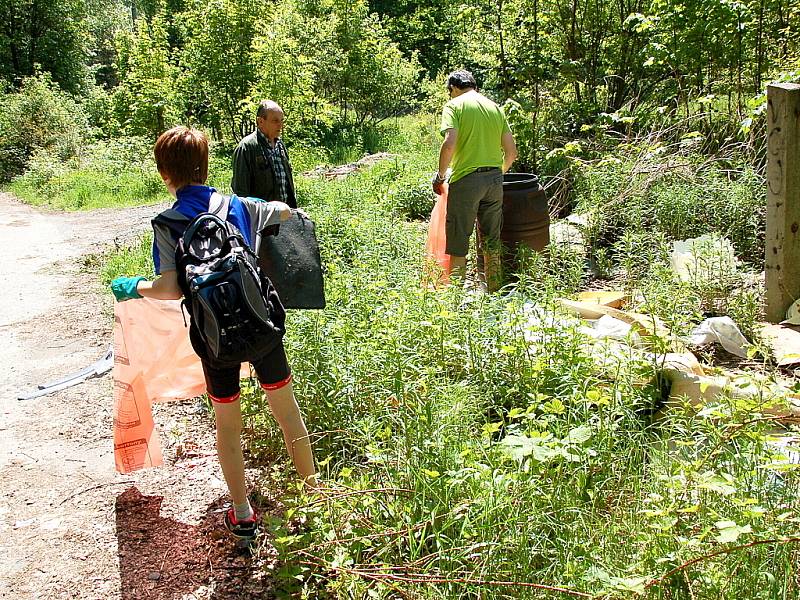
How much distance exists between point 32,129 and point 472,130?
18.9m

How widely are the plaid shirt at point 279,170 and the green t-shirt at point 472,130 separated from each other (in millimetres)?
Answer: 1259

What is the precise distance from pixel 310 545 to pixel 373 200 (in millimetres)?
6516

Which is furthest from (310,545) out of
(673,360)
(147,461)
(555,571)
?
(673,360)

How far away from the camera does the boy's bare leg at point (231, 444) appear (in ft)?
9.89

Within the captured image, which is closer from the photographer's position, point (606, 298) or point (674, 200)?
point (606, 298)

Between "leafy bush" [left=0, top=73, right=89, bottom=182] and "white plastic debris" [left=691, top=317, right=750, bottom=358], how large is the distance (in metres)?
19.2

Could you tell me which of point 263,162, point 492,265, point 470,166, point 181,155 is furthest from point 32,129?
point 181,155

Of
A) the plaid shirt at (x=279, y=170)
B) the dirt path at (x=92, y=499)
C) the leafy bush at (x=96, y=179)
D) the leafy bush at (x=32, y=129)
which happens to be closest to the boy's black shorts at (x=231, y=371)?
the dirt path at (x=92, y=499)

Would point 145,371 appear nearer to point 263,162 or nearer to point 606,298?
point 263,162

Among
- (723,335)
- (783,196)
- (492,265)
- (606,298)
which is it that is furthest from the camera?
(492,265)

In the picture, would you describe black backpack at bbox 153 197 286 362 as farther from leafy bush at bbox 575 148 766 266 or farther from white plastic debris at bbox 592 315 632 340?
leafy bush at bbox 575 148 766 266

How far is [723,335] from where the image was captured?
4.62 meters

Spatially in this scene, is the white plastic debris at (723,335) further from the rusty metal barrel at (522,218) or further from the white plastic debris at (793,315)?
the rusty metal barrel at (522,218)

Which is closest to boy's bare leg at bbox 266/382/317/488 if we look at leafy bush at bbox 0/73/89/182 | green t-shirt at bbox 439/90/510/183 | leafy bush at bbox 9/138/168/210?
green t-shirt at bbox 439/90/510/183
